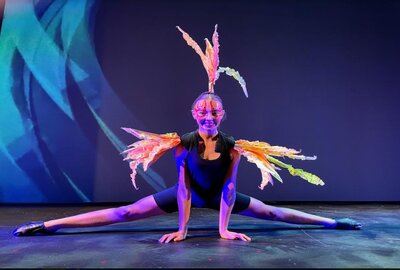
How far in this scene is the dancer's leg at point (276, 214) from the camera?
8.93 ft

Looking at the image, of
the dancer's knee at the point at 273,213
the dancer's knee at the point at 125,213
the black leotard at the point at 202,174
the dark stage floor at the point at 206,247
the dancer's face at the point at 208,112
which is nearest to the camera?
the dark stage floor at the point at 206,247

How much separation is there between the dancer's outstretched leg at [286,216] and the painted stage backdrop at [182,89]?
1482mm

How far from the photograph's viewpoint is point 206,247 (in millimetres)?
2291

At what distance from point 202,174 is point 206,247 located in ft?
1.58

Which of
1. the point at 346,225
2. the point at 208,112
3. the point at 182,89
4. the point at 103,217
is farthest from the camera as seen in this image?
the point at 182,89

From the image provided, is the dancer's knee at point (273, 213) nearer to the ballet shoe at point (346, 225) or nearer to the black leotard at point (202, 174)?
the black leotard at point (202, 174)

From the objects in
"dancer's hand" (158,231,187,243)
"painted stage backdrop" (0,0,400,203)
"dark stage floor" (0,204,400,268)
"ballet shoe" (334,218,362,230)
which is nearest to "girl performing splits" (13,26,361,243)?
"dancer's hand" (158,231,187,243)

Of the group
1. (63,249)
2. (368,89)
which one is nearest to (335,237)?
(63,249)

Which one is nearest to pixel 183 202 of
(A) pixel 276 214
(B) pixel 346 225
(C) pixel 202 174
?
(C) pixel 202 174

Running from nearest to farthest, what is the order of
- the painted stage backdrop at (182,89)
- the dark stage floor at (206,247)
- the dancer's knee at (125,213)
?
the dark stage floor at (206,247), the dancer's knee at (125,213), the painted stage backdrop at (182,89)

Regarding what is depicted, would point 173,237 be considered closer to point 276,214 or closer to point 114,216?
point 114,216

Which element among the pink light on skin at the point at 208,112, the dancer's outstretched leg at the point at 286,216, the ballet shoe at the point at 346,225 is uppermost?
the pink light on skin at the point at 208,112

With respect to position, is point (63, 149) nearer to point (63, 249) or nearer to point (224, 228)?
point (63, 249)

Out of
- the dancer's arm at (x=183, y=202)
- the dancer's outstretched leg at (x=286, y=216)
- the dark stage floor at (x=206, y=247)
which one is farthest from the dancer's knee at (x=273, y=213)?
the dancer's arm at (x=183, y=202)
